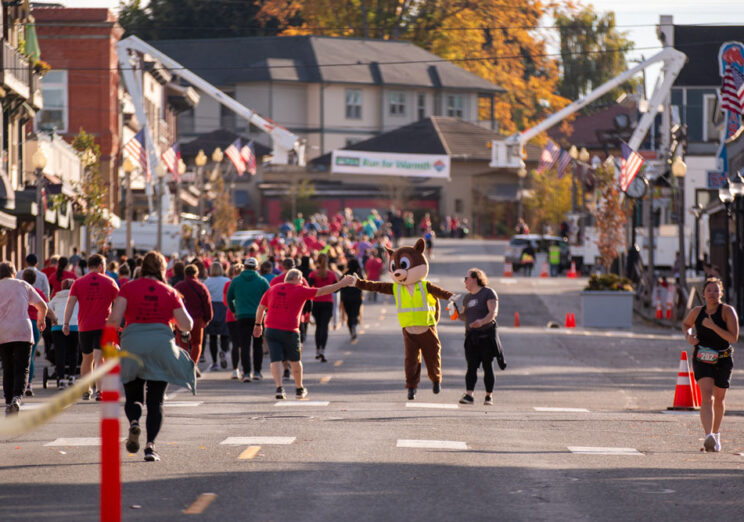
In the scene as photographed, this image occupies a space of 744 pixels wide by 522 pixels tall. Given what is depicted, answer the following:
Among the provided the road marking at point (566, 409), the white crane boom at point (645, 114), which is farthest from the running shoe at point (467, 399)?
the white crane boom at point (645, 114)

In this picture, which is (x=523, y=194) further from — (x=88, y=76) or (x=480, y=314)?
(x=480, y=314)

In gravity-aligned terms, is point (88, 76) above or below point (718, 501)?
above

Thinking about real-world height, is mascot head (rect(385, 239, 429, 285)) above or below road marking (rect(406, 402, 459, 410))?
above

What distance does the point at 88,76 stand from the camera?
54250mm

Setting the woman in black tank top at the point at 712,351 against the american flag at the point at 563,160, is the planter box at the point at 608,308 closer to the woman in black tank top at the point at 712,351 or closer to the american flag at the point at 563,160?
the american flag at the point at 563,160

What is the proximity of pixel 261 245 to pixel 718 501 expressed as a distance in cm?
4014

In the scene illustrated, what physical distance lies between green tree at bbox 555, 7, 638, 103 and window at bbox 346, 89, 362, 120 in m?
20.6

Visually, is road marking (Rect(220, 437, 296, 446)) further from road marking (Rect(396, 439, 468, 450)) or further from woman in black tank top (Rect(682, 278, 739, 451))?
woman in black tank top (Rect(682, 278, 739, 451))

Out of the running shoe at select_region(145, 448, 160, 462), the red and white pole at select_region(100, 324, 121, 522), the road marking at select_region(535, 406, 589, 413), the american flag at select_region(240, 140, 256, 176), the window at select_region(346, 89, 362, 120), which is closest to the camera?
the red and white pole at select_region(100, 324, 121, 522)

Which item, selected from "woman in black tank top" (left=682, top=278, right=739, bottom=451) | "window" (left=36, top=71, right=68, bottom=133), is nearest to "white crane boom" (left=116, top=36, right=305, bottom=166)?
"window" (left=36, top=71, right=68, bottom=133)

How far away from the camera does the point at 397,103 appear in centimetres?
9025

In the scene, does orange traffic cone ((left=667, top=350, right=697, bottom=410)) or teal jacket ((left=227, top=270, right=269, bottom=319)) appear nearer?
orange traffic cone ((left=667, top=350, right=697, bottom=410))

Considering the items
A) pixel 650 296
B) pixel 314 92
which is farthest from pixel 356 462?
pixel 314 92

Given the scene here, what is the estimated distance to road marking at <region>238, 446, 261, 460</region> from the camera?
12273mm
